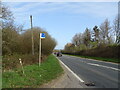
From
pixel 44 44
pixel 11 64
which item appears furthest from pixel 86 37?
pixel 11 64

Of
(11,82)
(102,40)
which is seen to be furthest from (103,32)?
(11,82)

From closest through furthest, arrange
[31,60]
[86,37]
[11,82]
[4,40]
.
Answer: [11,82] < [4,40] < [31,60] < [86,37]

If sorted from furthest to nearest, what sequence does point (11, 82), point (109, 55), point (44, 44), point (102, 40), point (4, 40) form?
point (102, 40) → point (109, 55) → point (44, 44) → point (4, 40) → point (11, 82)

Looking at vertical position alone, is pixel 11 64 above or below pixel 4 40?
below

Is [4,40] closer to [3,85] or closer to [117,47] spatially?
[3,85]

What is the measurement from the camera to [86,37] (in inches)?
3159

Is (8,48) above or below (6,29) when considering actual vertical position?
below

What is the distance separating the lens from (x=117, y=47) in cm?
4228

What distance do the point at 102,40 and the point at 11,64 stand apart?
143ft

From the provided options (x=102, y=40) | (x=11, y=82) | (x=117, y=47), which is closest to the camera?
(x=11, y=82)

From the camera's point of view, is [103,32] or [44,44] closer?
[44,44]

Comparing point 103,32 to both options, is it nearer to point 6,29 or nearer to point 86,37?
point 86,37

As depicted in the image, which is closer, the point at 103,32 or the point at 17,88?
the point at 17,88

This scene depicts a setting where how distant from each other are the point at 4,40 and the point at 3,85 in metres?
10.6
